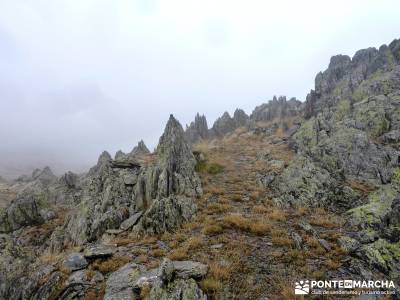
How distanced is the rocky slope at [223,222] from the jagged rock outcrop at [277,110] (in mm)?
22310

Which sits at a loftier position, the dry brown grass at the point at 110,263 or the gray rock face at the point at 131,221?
the gray rock face at the point at 131,221

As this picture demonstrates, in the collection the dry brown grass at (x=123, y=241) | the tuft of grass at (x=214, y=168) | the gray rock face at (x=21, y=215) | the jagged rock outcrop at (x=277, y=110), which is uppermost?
the jagged rock outcrop at (x=277, y=110)

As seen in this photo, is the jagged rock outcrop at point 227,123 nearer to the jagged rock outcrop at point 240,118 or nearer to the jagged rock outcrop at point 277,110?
the jagged rock outcrop at point 240,118

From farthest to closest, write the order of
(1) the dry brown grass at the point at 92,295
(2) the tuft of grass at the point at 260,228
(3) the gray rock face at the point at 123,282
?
1. (2) the tuft of grass at the point at 260,228
2. (1) the dry brown grass at the point at 92,295
3. (3) the gray rock face at the point at 123,282

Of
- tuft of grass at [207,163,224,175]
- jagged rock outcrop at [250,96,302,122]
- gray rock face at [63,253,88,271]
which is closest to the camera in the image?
gray rock face at [63,253,88,271]

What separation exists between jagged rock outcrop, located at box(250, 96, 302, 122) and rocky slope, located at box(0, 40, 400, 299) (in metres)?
22.3

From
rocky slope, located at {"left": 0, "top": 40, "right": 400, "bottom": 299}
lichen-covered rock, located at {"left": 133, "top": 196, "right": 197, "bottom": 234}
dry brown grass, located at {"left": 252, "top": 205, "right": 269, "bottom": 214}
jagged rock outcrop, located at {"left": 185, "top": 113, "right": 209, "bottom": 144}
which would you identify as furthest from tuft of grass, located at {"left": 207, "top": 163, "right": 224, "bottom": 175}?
jagged rock outcrop, located at {"left": 185, "top": 113, "right": 209, "bottom": 144}

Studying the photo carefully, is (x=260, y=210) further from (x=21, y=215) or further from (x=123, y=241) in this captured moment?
(x=21, y=215)

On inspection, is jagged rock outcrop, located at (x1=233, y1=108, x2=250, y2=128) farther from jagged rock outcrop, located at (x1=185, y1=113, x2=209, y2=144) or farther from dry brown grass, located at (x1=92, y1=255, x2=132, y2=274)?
dry brown grass, located at (x1=92, y1=255, x2=132, y2=274)

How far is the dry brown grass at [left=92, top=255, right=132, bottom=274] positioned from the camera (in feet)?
38.9

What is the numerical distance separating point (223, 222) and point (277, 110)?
192ft

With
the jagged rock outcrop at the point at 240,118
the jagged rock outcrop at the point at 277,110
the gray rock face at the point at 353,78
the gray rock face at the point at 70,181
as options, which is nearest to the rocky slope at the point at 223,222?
the gray rock face at the point at 353,78

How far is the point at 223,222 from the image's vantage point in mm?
16000

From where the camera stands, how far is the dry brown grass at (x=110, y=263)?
11859 millimetres
